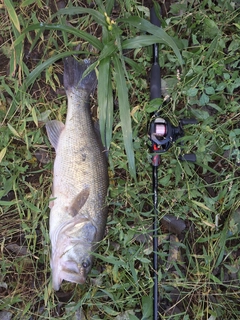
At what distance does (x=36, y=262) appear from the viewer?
271cm

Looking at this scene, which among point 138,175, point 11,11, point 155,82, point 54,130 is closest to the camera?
point 11,11

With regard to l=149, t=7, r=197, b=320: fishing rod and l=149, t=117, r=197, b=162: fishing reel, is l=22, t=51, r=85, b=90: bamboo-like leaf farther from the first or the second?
l=149, t=117, r=197, b=162: fishing reel

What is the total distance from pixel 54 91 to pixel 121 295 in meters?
1.62

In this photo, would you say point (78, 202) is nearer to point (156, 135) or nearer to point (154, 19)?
point (156, 135)

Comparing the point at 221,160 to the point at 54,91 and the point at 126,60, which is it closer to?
the point at 126,60

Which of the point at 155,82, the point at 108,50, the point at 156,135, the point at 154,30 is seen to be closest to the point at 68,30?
the point at 108,50

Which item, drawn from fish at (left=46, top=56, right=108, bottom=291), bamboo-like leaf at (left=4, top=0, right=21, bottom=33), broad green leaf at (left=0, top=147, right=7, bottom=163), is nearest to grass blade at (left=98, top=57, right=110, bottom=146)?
fish at (left=46, top=56, right=108, bottom=291)

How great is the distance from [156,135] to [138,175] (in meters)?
0.42

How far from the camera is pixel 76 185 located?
246 centimetres

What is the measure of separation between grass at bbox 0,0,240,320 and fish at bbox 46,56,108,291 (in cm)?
16

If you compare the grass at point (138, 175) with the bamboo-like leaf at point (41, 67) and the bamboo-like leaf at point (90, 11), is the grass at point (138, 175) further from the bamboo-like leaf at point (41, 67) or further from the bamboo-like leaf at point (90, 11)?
the bamboo-like leaf at point (90, 11)

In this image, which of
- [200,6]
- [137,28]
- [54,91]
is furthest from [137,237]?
[200,6]

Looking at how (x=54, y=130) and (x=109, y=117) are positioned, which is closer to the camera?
(x=109, y=117)

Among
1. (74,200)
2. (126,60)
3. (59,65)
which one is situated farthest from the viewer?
(59,65)
